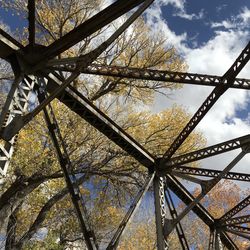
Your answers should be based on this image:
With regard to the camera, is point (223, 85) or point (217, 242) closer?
point (223, 85)

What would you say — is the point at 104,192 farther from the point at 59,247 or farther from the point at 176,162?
the point at 176,162

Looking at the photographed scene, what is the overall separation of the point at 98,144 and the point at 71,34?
167 inches

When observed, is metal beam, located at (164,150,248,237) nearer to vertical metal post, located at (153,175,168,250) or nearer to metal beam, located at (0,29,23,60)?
vertical metal post, located at (153,175,168,250)

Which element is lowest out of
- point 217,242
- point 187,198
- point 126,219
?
point 126,219

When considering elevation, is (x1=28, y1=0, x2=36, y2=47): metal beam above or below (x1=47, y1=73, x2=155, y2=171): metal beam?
below

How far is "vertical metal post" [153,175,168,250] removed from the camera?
375 inches

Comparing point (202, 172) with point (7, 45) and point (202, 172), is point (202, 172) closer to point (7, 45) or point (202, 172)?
point (202, 172)

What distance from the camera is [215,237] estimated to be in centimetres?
1400

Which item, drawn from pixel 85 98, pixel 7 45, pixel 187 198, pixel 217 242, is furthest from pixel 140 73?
pixel 217 242

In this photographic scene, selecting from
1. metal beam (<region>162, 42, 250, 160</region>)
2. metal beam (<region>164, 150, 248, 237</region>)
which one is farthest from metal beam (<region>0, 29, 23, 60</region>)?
metal beam (<region>164, 150, 248, 237</region>)

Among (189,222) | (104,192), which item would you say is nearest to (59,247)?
(104,192)

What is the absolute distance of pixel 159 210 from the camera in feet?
32.0

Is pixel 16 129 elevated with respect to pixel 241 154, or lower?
lower

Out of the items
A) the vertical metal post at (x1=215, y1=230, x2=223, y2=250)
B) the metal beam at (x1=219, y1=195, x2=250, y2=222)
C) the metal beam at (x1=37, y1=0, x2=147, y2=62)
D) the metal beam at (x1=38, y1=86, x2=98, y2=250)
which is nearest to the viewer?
the metal beam at (x1=37, y1=0, x2=147, y2=62)
